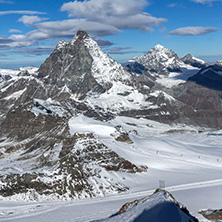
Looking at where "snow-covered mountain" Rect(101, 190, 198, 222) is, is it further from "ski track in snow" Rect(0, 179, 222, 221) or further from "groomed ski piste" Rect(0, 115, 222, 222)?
"ski track in snow" Rect(0, 179, 222, 221)

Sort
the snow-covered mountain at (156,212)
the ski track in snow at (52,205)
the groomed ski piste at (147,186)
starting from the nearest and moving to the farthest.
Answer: the snow-covered mountain at (156,212)
the groomed ski piste at (147,186)
the ski track in snow at (52,205)

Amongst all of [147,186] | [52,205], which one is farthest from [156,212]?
[147,186]

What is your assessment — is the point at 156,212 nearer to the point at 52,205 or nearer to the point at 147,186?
the point at 52,205

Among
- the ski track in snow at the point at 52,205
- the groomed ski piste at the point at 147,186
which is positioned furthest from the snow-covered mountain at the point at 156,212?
the ski track in snow at the point at 52,205

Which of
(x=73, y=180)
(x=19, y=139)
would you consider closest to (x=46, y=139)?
(x=19, y=139)

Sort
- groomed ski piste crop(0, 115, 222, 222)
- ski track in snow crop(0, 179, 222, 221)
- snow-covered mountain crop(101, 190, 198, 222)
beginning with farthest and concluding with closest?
ski track in snow crop(0, 179, 222, 221), groomed ski piste crop(0, 115, 222, 222), snow-covered mountain crop(101, 190, 198, 222)

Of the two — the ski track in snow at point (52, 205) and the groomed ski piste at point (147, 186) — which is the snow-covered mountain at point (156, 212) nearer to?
the groomed ski piste at point (147, 186)

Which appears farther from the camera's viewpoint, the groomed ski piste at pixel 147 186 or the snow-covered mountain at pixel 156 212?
the groomed ski piste at pixel 147 186

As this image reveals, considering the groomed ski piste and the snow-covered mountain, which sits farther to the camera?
the groomed ski piste

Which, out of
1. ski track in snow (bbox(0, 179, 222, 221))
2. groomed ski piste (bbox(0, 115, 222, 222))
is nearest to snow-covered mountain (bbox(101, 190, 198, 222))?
groomed ski piste (bbox(0, 115, 222, 222))

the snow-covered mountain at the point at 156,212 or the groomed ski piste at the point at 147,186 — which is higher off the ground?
the snow-covered mountain at the point at 156,212

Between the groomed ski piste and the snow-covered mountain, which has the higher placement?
the snow-covered mountain

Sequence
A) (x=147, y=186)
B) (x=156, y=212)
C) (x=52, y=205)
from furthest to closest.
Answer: (x=147, y=186)
(x=52, y=205)
(x=156, y=212)
